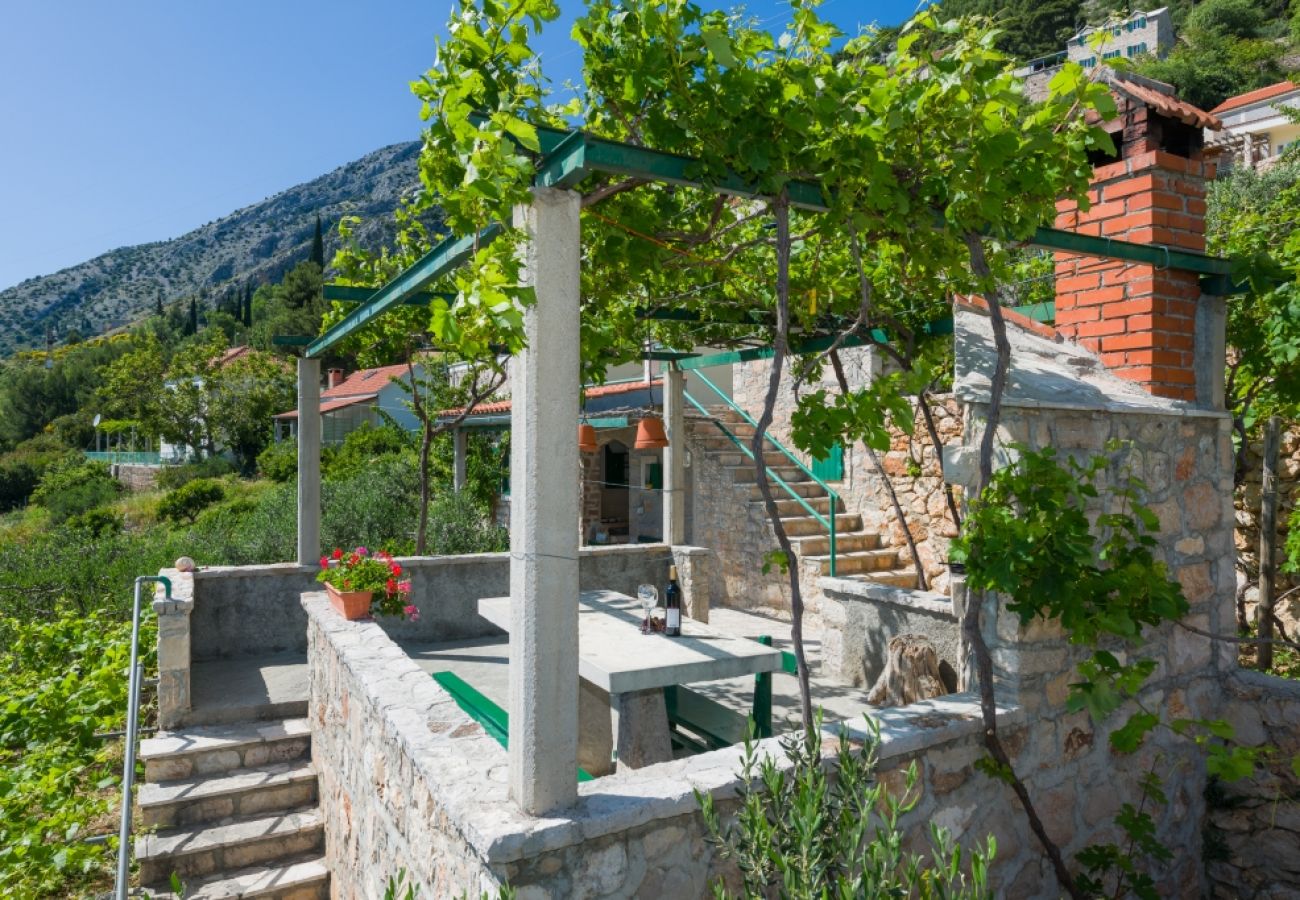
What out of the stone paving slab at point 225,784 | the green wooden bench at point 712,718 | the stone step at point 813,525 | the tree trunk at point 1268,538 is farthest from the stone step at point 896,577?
the stone paving slab at point 225,784

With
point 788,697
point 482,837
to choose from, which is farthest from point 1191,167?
point 482,837

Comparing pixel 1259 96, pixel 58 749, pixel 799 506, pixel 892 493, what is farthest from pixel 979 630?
pixel 1259 96

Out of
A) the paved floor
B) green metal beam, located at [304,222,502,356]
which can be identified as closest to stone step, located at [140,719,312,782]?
the paved floor

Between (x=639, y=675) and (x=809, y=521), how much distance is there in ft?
18.9

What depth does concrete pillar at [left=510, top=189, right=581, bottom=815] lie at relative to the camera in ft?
7.36

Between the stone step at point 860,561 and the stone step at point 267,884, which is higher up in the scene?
the stone step at point 860,561

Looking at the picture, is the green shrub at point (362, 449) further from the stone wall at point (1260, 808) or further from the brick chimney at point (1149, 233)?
the stone wall at point (1260, 808)

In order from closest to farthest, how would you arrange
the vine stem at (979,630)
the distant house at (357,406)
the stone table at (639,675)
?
1. the vine stem at (979,630)
2. the stone table at (639,675)
3. the distant house at (357,406)

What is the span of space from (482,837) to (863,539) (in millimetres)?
7375

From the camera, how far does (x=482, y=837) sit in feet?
6.93

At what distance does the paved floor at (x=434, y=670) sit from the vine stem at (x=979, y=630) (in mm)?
1632

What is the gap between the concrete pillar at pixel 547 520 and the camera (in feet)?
7.36

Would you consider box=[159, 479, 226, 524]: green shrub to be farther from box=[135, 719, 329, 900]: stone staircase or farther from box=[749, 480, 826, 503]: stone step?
box=[135, 719, 329, 900]: stone staircase

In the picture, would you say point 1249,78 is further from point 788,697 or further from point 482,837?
point 482,837
